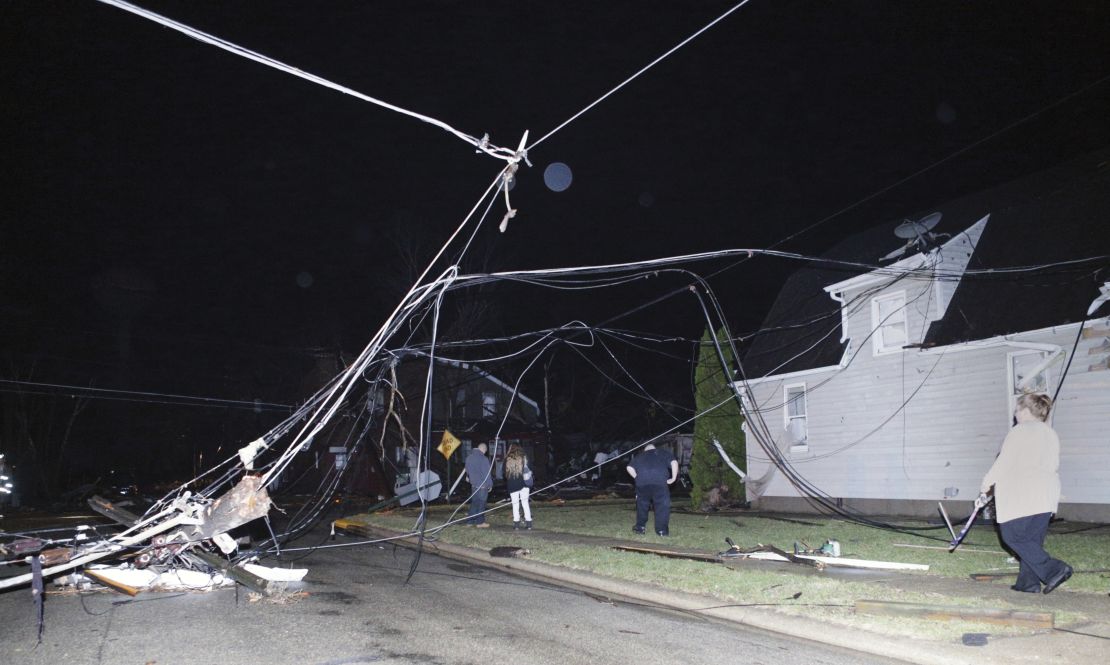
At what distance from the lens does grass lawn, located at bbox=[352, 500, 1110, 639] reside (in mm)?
6918

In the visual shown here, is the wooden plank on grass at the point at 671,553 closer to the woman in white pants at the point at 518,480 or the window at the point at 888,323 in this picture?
the woman in white pants at the point at 518,480

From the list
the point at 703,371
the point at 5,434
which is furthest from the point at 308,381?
the point at 703,371

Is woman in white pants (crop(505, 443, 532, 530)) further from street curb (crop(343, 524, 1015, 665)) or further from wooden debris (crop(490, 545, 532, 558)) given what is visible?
street curb (crop(343, 524, 1015, 665))

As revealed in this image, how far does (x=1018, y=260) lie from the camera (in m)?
15.2

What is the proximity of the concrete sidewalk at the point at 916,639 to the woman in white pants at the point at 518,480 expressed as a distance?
4.27 meters

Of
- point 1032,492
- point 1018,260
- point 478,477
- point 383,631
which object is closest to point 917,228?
point 1018,260

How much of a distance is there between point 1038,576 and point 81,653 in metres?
8.40

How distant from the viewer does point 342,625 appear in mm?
Answer: 6707

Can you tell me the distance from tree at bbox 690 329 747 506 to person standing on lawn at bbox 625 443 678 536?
829 cm

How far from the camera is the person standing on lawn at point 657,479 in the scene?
507 inches

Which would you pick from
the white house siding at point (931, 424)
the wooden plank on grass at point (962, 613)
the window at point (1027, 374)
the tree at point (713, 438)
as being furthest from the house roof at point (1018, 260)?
the wooden plank on grass at point (962, 613)

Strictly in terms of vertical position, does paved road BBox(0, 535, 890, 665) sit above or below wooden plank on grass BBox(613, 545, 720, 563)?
below

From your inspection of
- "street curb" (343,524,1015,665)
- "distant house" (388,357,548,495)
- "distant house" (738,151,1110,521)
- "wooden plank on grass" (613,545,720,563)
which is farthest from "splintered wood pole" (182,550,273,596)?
"distant house" (388,357,548,495)

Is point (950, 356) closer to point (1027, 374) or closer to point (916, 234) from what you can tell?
point (1027, 374)
